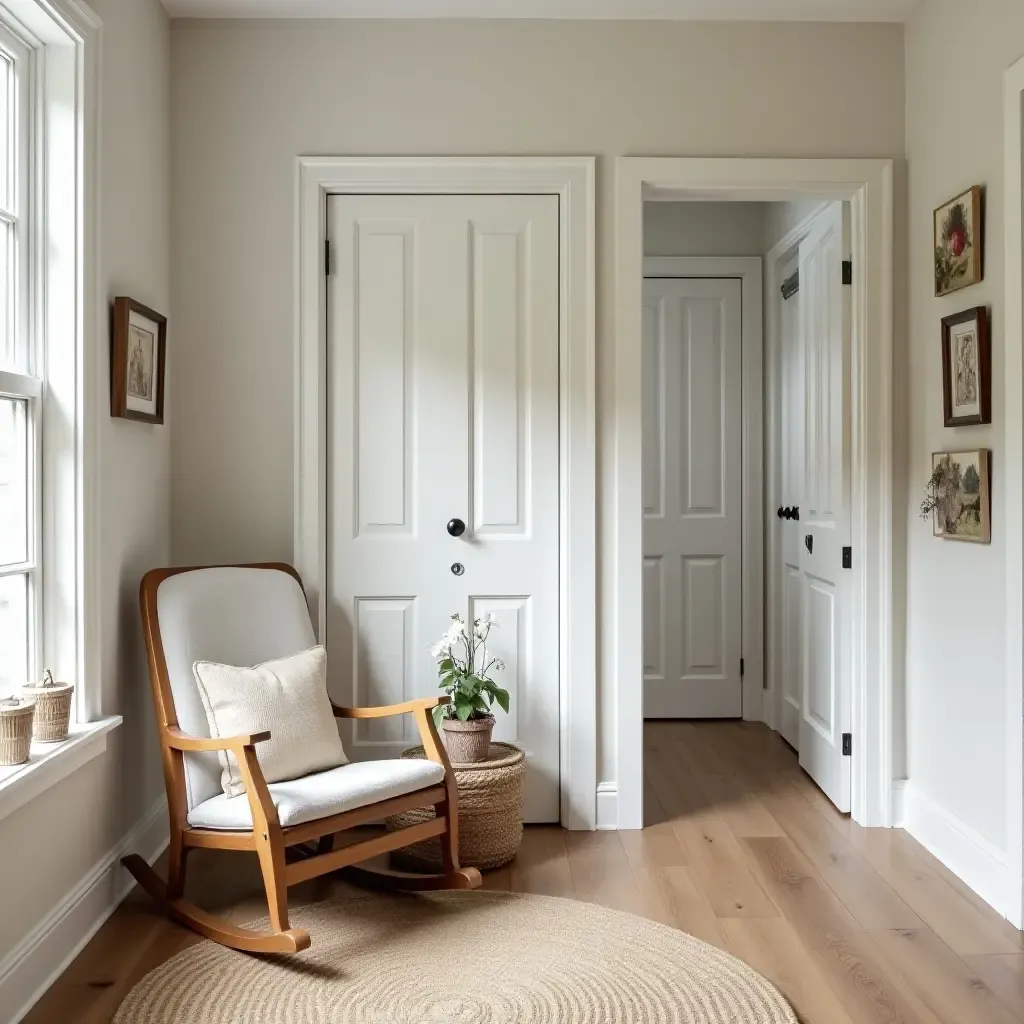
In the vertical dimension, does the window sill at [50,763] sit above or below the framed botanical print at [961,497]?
below

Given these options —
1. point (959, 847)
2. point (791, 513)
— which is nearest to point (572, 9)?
point (791, 513)

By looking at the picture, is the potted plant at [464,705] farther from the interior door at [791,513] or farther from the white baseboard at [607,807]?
the interior door at [791,513]

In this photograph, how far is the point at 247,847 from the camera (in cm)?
234

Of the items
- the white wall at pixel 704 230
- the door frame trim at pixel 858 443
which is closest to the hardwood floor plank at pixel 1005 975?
the door frame trim at pixel 858 443

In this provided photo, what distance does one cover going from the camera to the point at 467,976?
2209mm

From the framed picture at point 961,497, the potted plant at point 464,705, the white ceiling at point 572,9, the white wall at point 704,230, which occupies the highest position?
the white ceiling at point 572,9

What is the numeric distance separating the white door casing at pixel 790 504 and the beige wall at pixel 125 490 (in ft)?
8.05

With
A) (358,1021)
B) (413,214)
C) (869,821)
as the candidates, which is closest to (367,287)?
(413,214)

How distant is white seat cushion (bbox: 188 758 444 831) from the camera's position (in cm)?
232

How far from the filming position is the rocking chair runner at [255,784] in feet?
7.48

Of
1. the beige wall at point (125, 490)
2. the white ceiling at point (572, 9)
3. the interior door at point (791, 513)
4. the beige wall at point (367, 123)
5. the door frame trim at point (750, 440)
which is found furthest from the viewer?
the door frame trim at point (750, 440)

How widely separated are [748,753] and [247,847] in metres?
2.42

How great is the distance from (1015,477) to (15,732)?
7.97ft

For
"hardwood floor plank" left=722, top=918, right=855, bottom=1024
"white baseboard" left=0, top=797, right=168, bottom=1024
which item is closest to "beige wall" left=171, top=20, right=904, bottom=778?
"white baseboard" left=0, top=797, right=168, bottom=1024
